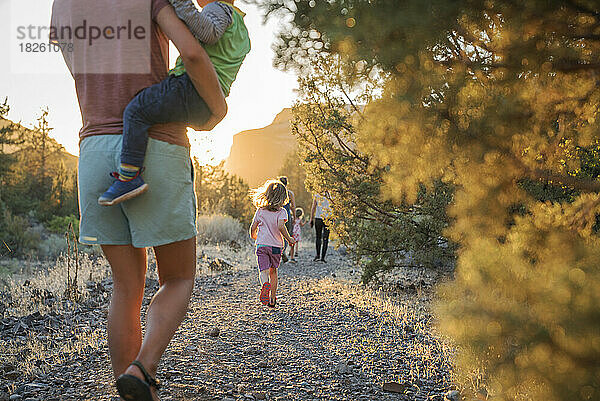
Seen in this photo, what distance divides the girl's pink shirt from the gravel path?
2.60 feet

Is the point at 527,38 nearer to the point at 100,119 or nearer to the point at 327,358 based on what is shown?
the point at 100,119

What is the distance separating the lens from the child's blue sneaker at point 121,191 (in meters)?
1.85

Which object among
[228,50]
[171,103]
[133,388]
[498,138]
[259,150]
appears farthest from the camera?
[259,150]

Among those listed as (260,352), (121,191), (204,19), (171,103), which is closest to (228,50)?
(204,19)

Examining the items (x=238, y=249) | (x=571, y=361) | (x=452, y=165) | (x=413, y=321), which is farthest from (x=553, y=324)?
(x=238, y=249)

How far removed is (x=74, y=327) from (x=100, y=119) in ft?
10.7

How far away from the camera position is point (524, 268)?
1.14 meters

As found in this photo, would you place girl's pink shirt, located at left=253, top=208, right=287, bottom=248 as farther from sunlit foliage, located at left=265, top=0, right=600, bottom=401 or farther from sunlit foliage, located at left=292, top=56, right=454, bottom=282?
sunlit foliage, located at left=265, top=0, right=600, bottom=401

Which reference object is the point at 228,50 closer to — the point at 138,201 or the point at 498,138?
the point at 138,201

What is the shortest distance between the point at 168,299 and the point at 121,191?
0.53 metres

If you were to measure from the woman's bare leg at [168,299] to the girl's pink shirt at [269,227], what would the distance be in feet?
12.8

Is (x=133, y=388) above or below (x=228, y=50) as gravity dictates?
below

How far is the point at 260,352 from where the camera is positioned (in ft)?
12.3

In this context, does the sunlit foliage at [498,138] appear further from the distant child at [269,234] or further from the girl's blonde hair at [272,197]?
the girl's blonde hair at [272,197]
